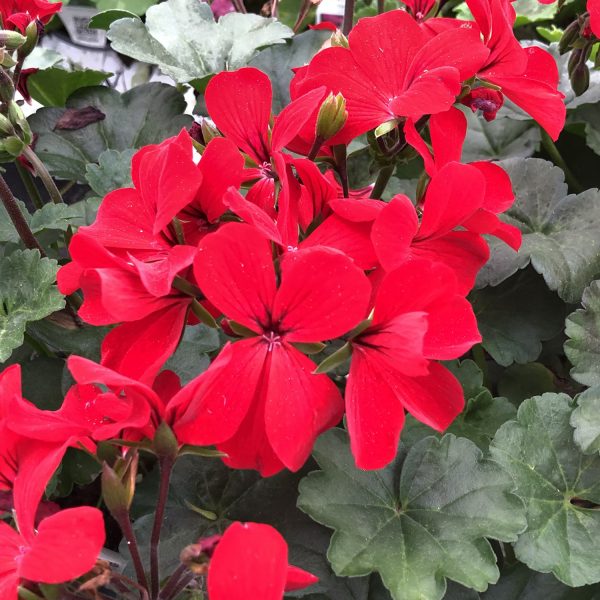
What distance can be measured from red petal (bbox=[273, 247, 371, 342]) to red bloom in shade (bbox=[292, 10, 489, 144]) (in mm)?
172

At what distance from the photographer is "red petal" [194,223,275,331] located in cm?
45

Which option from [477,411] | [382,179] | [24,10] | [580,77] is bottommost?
[477,411]

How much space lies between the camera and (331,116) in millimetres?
559

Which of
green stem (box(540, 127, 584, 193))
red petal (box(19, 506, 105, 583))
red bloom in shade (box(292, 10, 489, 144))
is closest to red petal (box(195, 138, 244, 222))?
red bloom in shade (box(292, 10, 489, 144))

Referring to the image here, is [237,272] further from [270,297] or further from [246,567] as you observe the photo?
[246,567]

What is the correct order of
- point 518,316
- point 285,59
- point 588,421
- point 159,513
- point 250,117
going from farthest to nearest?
point 285,59 → point 518,316 → point 588,421 → point 250,117 → point 159,513

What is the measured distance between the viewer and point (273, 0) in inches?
47.9

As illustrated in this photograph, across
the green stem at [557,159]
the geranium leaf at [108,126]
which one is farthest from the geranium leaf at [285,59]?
the green stem at [557,159]

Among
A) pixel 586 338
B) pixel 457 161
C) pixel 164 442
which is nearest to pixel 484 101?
pixel 457 161

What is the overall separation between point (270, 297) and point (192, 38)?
74 cm

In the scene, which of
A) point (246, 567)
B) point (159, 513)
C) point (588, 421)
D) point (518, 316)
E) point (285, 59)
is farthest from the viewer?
point (285, 59)

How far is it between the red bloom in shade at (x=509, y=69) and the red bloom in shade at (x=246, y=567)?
0.42 meters

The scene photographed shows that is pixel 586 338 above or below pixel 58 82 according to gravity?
below

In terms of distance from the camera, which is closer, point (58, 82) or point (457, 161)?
point (457, 161)
